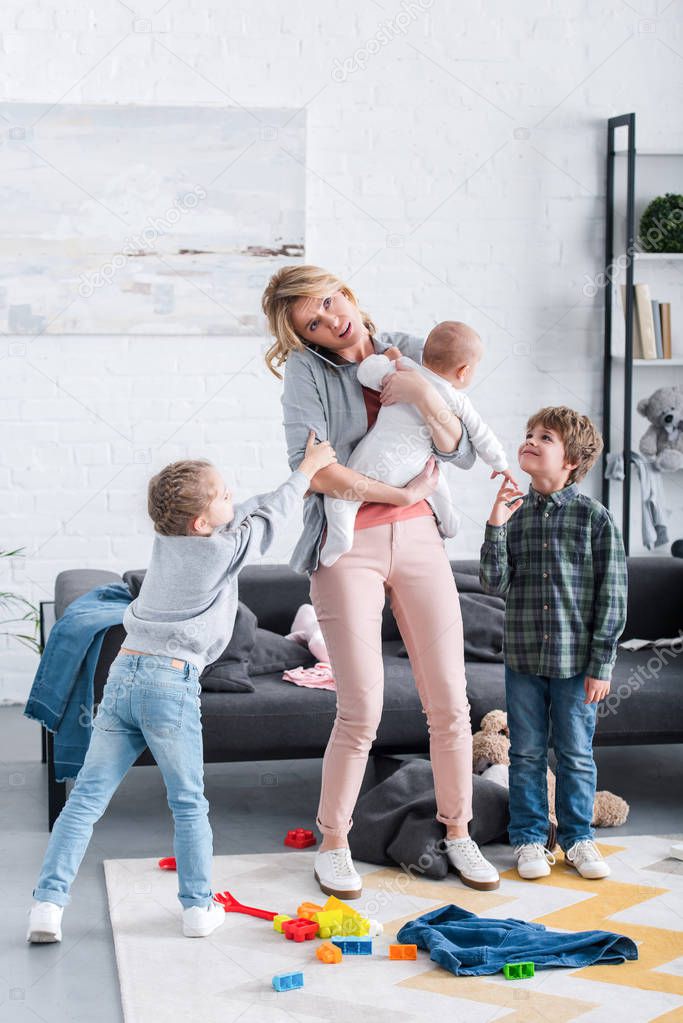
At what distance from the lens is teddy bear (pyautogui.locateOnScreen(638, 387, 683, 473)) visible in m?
4.76

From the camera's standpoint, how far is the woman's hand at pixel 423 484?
8.59ft

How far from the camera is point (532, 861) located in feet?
9.39

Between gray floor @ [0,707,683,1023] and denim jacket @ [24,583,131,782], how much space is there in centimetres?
22

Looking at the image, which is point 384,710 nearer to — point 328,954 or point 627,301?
point 328,954

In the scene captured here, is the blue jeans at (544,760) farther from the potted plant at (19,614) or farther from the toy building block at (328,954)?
the potted plant at (19,614)

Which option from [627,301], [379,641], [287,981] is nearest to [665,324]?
[627,301]

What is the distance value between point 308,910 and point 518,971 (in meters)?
0.47

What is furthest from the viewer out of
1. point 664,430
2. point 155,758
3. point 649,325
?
point 664,430

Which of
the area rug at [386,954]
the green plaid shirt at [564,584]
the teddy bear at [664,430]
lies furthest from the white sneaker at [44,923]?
the teddy bear at [664,430]

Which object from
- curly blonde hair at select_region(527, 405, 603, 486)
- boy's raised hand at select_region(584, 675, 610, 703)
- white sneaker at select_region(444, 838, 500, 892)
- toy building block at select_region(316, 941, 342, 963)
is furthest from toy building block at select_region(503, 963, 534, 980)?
curly blonde hair at select_region(527, 405, 603, 486)

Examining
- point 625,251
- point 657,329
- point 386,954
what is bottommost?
point 386,954

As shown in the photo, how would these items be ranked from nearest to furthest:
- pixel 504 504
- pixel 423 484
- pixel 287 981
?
pixel 287 981
pixel 423 484
pixel 504 504

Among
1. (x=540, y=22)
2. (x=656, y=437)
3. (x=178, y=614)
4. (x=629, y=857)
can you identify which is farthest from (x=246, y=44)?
(x=629, y=857)

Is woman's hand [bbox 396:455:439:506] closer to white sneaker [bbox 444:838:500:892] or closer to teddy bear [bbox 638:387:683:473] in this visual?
white sneaker [bbox 444:838:500:892]
